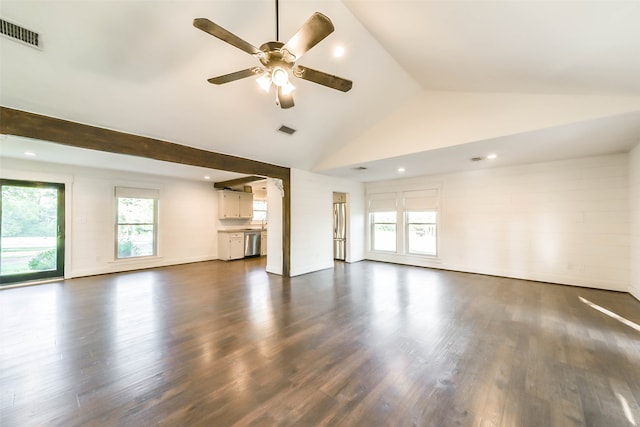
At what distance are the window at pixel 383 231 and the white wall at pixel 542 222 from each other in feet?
3.80

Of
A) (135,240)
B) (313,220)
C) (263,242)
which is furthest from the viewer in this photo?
(263,242)

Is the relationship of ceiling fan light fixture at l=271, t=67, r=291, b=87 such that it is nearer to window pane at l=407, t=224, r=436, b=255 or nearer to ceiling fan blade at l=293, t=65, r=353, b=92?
ceiling fan blade at l=293, t=65, r=353, b=92

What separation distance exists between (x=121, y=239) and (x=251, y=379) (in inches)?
247

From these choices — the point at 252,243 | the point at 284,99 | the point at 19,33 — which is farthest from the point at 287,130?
the point at 252,243

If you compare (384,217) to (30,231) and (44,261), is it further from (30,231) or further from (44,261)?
(30,231)

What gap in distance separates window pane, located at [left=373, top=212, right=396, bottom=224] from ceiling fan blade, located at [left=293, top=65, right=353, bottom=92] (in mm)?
5425

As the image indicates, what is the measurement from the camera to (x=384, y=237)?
7.47 m

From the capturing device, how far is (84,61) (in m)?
2.42

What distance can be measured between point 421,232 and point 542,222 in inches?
98.4

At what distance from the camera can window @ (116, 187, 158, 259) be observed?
20.6 feet

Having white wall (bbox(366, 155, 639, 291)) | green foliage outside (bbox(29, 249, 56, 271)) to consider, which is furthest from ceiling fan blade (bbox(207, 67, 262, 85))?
green foliage outside (bbox(29, 249, 56, 271))

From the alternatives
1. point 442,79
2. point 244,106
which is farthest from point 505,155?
point 244,106

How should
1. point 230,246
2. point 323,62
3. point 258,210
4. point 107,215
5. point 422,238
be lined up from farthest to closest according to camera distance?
1. point 258,210
2. point 230,246
3. point 422,238
4. point 107,215
5. point 323,62

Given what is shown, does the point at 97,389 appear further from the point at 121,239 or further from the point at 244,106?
the point at 121,239
